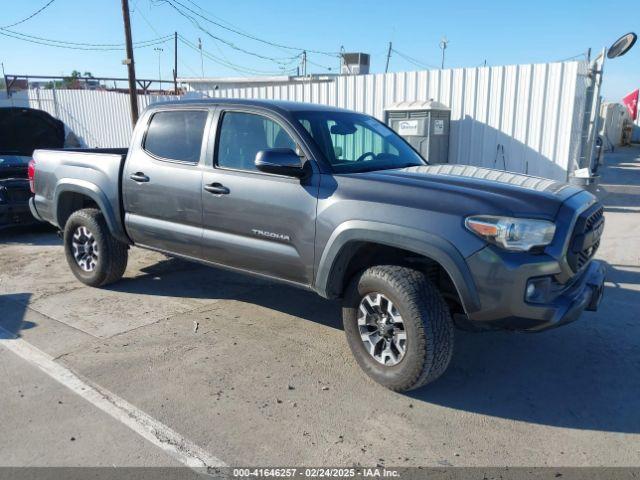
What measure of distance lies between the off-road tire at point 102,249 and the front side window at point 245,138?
1801 mm

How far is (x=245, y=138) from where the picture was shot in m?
4.32

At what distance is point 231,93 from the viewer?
14367mm

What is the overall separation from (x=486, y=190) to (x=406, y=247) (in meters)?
0.64

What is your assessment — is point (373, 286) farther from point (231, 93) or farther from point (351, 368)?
point (231, 93)

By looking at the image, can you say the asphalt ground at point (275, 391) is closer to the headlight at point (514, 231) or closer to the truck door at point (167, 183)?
the truck door at point (167, 183)

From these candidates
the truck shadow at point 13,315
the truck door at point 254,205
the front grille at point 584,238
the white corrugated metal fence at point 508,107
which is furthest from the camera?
the white corrugated metal fence at point 508,107

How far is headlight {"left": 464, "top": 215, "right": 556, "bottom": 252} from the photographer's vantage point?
119 inches

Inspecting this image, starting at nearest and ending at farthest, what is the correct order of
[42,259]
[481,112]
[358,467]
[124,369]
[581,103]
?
[358,467]
[124,369]
[42,259]
[581,103]
[481,112]

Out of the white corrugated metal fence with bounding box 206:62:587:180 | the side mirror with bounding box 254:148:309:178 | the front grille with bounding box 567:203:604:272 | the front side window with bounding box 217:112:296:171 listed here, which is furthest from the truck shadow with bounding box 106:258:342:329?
the white corrugated metal fence with bounding box 206:62:587:180

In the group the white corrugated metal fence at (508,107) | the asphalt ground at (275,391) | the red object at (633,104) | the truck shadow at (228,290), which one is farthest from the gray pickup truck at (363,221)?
the red object at (633,104)

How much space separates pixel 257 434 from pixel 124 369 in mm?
1319

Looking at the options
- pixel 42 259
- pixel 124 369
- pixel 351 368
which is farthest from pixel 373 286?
pixel 42 259

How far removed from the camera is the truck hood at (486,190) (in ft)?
10.2

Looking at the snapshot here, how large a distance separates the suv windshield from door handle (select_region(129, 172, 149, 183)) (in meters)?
1.66
